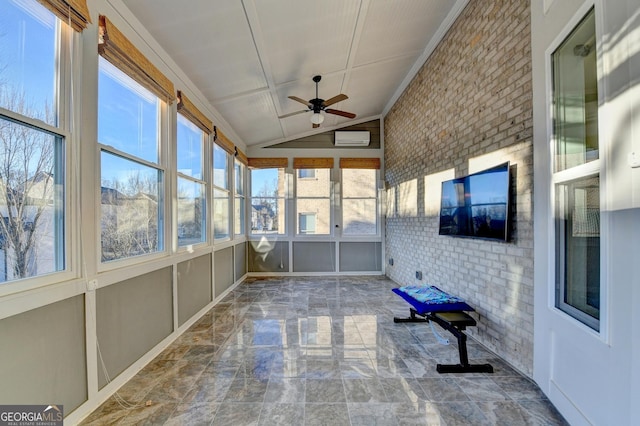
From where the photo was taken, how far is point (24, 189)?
161cm

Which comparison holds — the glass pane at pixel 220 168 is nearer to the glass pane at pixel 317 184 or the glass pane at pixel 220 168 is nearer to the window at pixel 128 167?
the window at pixel 128 167

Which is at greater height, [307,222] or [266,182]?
[266,182]

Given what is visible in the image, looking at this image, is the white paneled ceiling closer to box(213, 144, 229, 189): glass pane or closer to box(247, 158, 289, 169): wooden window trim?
box(213, 144, 229, 189): glass pane

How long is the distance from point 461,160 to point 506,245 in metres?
1.17

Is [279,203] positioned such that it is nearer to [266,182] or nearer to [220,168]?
[266,182]

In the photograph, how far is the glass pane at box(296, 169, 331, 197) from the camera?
6.68 metres

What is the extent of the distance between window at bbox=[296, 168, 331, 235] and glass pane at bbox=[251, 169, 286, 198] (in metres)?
0.48

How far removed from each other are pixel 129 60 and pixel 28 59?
77 centimetres

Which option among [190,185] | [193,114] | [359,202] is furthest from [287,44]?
[359,202]

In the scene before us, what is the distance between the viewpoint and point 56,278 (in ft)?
5.73

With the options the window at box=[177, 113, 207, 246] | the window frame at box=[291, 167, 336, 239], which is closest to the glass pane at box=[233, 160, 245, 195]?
the window frame at box=[291, 167, 336, 239]

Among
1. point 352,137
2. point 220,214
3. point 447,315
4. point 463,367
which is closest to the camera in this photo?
point 463,367

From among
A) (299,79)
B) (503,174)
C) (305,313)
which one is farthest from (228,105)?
(503,174)

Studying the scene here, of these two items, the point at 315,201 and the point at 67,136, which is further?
the point at 315,201
